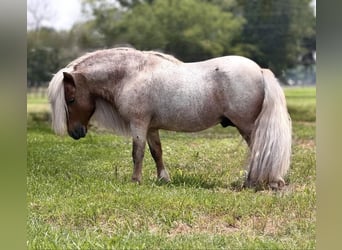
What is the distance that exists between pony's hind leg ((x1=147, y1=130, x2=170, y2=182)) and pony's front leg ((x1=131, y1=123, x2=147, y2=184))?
0.08m

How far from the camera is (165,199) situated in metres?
2.91

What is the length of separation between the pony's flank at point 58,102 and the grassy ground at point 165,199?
30 centimetres

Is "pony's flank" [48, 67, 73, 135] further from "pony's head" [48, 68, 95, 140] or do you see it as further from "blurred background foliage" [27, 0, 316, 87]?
"blurred background foliage" [27, 0, 316, 87]

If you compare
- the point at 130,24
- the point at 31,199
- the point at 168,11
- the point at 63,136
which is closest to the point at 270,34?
the point at 168,11

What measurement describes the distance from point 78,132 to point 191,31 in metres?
2.14

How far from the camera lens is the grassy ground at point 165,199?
2.56m

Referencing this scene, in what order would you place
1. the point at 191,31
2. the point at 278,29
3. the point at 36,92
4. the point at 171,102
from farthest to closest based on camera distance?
the point at 191,31, the point at 278,29, the point at 36,92, the point at 171,102

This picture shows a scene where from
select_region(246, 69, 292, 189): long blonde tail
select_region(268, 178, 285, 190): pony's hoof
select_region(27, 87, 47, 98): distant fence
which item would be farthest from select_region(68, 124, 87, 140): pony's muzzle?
select_region(268, 178, 285, 190): pony's hoof

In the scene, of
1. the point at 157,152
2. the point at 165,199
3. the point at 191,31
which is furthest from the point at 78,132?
the point at 191,31

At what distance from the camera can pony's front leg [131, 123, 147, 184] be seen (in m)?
3.25

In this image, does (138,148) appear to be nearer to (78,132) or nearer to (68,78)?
(78,132)

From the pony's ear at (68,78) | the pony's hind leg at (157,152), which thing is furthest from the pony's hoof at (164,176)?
the pony's ear at (68,78)

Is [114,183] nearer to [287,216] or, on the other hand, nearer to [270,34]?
[287,216]

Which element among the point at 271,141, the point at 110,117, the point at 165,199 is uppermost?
the point at 110,117
